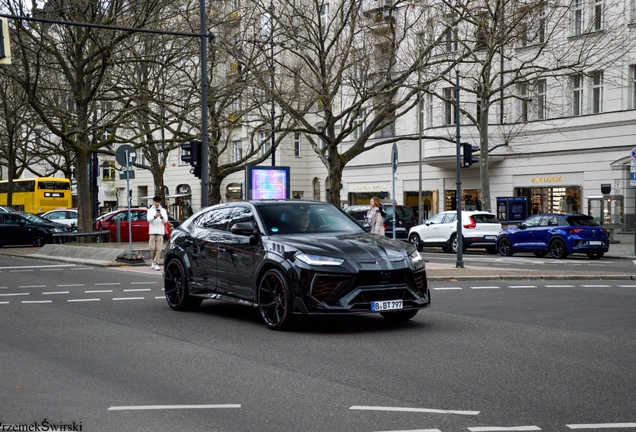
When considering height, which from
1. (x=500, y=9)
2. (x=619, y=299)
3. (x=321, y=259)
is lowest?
(x=619, y=299)

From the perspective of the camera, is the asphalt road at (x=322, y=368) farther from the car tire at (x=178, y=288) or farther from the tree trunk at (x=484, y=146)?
the tree trunk at (x=484, y=146)

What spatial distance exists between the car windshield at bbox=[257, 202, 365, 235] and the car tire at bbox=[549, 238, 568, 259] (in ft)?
60.1

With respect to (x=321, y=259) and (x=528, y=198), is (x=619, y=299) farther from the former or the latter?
(x=528, y=198)

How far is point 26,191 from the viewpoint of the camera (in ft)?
199

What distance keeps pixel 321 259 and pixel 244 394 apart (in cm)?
356

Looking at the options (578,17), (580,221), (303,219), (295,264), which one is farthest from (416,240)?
(295,264)

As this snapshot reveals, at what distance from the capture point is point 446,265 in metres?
23.6

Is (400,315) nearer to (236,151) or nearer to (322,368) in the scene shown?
(322,368)

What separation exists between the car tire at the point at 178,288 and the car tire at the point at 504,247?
769 inches

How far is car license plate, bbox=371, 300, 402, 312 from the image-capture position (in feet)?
35.1

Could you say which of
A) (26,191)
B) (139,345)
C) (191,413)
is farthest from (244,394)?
(26,191)

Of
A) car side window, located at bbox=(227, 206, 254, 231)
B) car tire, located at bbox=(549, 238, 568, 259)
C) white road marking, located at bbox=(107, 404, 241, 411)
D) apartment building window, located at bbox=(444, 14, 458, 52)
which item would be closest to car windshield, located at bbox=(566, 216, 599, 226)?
car tire, located at bbox=(549, 238, 568, 259)

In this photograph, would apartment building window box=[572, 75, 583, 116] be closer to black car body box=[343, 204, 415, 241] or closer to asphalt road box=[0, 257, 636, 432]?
black car body box=[343, 204, 415, 241]

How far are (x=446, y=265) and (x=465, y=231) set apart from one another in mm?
10000
